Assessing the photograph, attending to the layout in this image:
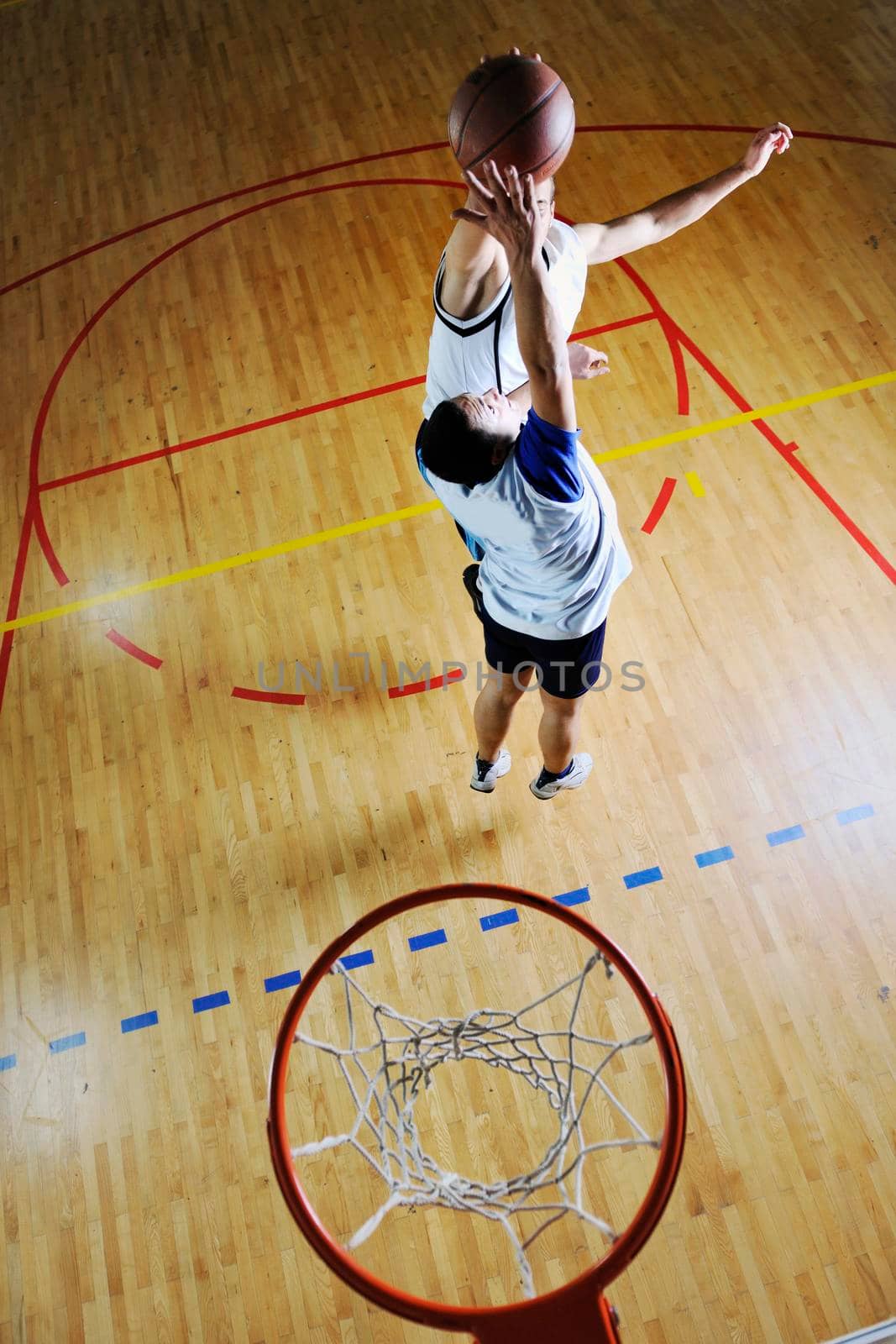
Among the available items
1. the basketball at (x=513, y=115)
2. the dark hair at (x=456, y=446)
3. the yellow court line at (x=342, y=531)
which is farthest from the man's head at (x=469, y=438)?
the yellow court line at (x=342, y=531)

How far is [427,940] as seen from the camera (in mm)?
3066

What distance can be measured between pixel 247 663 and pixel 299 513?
0.71m

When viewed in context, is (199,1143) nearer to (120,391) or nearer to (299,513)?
(299,513)

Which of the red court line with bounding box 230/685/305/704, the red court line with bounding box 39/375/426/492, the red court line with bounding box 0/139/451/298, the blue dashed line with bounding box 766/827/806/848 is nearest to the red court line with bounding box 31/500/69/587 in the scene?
the red court line with bounding box 39/375/426/492

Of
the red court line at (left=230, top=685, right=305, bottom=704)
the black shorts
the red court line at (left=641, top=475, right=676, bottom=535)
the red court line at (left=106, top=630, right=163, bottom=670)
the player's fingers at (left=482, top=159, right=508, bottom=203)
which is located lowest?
the red court line at (left=230, top=685, right=305, bottom=704)

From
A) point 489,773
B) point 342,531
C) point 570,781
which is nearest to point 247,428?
point 342,531

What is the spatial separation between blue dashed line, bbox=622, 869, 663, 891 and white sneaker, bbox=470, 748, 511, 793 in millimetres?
528

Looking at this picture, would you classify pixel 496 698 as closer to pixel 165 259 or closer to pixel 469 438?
pixel 469 438

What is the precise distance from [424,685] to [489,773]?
47 centimetres

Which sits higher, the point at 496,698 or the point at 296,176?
the point at 296,176

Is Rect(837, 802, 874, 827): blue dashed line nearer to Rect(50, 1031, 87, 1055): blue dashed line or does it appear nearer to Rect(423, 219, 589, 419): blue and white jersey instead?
Rect(423, 219, 589, 419): blue and white jersey

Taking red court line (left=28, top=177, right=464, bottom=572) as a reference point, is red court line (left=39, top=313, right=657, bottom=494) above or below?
below

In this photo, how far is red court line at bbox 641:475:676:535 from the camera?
378cm

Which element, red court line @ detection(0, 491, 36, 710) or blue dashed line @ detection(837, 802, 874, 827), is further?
red court line @ detection(0, 491, 36, 710)
